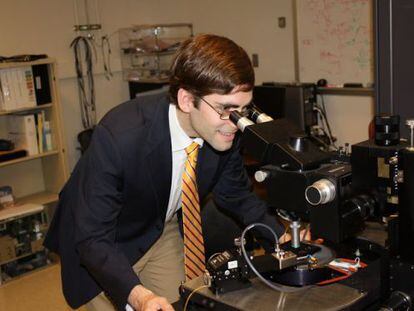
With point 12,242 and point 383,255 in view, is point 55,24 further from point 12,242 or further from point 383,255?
point 383,255

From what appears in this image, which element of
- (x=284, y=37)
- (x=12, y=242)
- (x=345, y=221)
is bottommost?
(x=12, y=242)

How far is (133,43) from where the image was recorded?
464 centimetres

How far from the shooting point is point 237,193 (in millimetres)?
1892

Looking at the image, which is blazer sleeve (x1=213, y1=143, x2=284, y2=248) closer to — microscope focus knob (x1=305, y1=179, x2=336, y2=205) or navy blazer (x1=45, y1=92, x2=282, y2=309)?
navy blazer (x1=45, y1=92, x2=282, y2=309)

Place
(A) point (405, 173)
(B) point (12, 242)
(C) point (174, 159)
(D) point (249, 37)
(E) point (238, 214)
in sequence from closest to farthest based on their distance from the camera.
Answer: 1. (A) point (405, 173)
2. (C) point (174, 159)
3. (E) point (238, 214)
4. (B) point (12, 242)
5. (D) point (249, 37)

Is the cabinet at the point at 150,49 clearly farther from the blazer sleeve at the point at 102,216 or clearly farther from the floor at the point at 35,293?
the blazer sleeve at the point at 102,216

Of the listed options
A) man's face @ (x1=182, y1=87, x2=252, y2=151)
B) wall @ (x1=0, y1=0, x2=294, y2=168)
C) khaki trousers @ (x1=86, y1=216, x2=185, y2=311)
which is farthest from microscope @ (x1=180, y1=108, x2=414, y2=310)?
wall @ (x1=0, y1=0, x2=294, y2=168)

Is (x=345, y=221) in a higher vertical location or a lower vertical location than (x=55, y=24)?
lower

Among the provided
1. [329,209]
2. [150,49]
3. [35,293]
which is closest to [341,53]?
[150,49]

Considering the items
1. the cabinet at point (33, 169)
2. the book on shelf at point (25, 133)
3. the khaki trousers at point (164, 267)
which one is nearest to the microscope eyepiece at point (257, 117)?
the khaki trousers at point (164, 267)

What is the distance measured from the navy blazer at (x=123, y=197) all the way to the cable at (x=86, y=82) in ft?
9.32

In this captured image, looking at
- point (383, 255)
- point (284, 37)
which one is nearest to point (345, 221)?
point (383, 255)

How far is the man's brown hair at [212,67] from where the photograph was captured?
1.46m

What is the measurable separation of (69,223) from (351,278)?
0.96m
